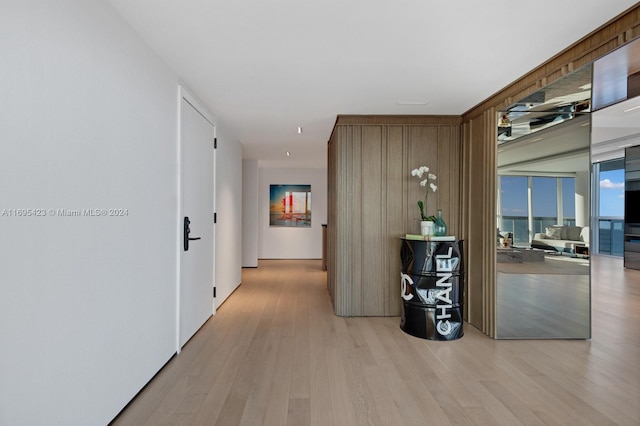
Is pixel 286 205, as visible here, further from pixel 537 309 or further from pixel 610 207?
pixel 610 207

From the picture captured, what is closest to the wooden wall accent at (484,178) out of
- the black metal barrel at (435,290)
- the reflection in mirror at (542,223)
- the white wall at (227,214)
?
the reflection in mirror at (542,223)

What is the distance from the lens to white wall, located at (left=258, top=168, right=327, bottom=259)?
30.0ft

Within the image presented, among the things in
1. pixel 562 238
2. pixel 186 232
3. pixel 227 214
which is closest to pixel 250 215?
pixel 227 214

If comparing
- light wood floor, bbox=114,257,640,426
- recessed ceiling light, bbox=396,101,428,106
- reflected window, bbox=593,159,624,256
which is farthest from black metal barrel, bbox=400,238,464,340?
reflected window, bbox=593,159,624,256

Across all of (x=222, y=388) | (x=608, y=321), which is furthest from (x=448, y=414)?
(x=608, y=321)

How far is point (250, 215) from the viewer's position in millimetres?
7906

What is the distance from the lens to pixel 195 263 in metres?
3.47

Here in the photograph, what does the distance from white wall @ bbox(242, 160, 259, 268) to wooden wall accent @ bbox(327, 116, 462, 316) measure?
13.0 feet

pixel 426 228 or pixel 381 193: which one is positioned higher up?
pixel 381 193

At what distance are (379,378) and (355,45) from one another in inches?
97.0

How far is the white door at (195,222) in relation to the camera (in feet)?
10.3

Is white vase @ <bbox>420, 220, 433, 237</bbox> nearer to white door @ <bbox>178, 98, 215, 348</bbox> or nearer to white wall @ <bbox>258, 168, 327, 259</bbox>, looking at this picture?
white door @ <bbox>178, 98, 215, 348</bbox>

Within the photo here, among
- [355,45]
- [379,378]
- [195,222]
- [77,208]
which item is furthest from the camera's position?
[195,222]

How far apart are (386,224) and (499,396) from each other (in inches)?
87.5
